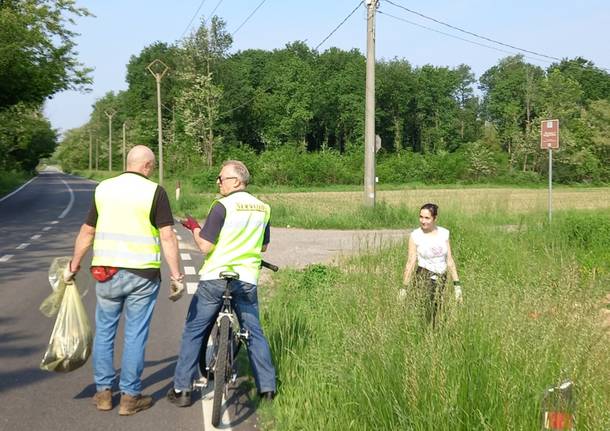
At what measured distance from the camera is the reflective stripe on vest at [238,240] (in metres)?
4.68

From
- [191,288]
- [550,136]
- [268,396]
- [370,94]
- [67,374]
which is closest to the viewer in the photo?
[268,396]

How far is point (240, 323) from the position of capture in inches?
191

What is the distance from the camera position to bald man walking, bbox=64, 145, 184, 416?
4.65 meters

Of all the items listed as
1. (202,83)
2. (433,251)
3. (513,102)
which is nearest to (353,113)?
(513,102)

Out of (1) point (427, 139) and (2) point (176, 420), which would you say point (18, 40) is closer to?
(2) point (176, 420)

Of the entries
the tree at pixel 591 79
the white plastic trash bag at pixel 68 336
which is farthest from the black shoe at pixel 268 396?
the tree at pixel 591 79

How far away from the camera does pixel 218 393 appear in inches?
175

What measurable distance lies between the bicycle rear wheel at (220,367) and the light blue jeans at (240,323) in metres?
0.21

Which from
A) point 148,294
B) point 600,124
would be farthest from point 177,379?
point 600,124

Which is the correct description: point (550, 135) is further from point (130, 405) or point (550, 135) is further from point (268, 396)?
point (130, 405)

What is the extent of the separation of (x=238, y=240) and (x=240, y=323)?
62 centimetres

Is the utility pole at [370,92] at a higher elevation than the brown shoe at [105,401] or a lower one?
higher

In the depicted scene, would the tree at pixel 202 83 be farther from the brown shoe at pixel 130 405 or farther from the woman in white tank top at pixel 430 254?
the brown shoe at pixel 130 405

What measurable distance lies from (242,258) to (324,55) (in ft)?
323
